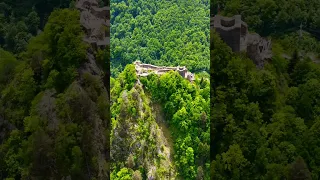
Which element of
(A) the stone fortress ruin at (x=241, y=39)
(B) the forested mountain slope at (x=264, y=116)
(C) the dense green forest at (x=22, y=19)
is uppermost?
(C) the dense green forest at (x=22, y=19)

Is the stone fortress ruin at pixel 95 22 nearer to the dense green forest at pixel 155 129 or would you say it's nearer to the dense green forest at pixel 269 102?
the dense green forest at pixel 155 129

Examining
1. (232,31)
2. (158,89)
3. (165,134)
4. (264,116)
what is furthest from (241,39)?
(165,134)

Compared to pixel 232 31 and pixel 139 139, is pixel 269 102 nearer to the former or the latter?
pixel 232 31

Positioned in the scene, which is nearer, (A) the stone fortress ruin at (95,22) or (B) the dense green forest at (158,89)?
(B) the dense green forest at (158,89)

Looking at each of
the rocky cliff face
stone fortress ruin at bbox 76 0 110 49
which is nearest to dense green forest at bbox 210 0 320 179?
the rocky cliff face

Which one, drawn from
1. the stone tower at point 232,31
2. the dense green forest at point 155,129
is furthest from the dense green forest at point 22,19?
the stone tower at point 232,31

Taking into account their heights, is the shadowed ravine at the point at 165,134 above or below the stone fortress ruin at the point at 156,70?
below
